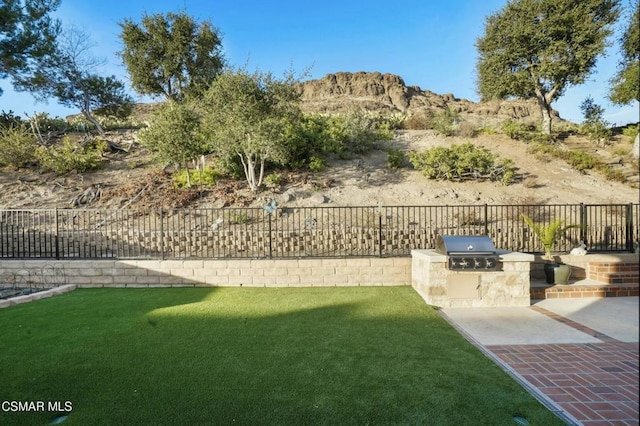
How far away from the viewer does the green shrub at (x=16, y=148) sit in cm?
1399

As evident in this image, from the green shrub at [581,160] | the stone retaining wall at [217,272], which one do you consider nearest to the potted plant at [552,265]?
the stone retaining wall at [217,272]

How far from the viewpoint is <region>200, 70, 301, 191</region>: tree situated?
11.8 meters

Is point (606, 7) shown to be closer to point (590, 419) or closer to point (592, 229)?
point (592, 229)

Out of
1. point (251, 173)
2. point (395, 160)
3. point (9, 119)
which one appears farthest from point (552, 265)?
point (9, 119)

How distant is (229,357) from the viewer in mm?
3646

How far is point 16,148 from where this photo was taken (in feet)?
46.2

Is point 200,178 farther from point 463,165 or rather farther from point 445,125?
point 445,125

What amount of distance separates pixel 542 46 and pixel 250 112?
1485 cm

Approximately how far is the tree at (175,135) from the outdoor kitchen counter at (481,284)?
10.4 metres

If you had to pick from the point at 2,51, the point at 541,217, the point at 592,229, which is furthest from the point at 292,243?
the point at 2,51

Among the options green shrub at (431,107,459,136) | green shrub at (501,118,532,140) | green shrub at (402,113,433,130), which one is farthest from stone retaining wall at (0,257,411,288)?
green shrub at (402,113,433,130)

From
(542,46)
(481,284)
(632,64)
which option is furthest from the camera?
(542,46)

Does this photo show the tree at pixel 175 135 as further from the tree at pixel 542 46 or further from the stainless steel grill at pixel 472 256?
the tree at pixel 542 46

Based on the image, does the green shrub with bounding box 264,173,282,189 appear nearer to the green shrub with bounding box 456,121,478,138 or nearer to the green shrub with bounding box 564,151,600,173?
the green shrub with bounding box 456,121,478,138
